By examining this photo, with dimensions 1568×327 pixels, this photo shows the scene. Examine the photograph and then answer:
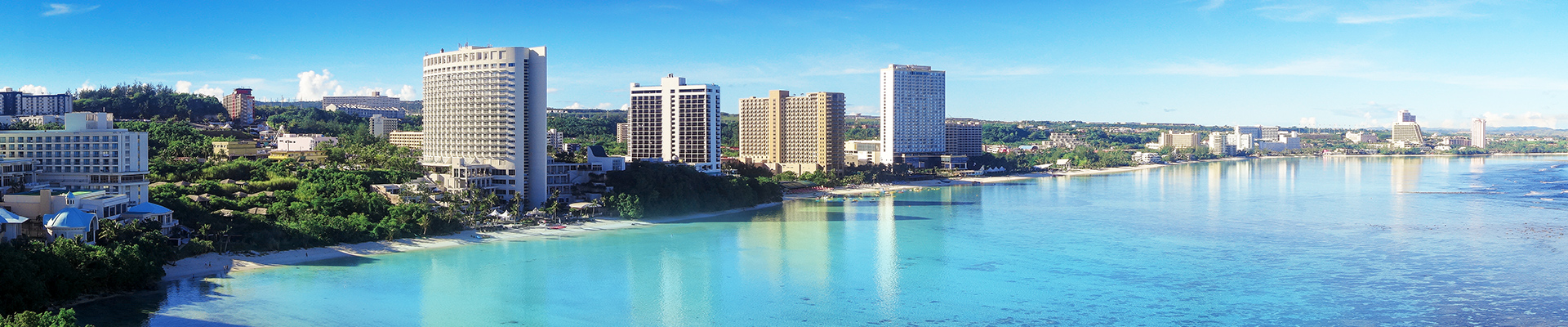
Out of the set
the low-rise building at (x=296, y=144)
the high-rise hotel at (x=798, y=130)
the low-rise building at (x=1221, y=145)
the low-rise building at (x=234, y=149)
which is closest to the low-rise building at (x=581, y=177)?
the low-rise building at (x=234, y=149)

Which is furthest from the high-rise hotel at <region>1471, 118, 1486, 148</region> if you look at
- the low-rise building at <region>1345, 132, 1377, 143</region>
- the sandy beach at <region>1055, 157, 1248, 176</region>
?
the sandy beach at <region>1055, 157, 1248, 176</region>

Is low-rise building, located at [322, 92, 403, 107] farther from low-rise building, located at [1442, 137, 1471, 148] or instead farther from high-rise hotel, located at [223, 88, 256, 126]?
low-rise building, located at [1442, 137, 1471, 148]

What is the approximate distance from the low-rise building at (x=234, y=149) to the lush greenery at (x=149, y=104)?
49.6 ft

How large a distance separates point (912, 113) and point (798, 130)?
15085mm

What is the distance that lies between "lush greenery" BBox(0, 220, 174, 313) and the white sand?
2.48 feet

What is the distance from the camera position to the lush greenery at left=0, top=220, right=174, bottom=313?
1591 cm

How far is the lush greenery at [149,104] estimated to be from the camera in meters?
49.8

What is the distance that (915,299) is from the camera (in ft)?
64.9

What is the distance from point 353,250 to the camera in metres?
24.6

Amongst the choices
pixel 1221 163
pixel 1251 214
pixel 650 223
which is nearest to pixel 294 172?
pixel 650 223

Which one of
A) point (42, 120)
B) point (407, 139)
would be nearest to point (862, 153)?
point (407, 139)

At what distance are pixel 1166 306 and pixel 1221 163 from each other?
90343mm

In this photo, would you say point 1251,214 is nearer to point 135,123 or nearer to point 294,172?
point 294,172

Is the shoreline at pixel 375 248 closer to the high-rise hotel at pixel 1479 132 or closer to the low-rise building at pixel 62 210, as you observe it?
the low-rise building at pixel 62 210
